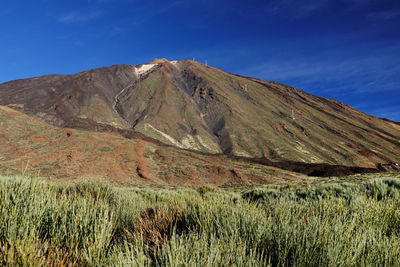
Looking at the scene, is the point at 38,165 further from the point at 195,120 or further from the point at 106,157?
the point at 195,120

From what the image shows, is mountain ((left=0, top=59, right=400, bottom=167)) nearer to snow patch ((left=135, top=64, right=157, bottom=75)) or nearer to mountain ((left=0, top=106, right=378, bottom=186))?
snow patch ((left=135, top=64, right=157, bottom=75))

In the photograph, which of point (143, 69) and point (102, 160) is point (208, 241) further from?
point (143, 69)

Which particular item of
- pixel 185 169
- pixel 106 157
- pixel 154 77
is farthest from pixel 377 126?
pixel 106 157

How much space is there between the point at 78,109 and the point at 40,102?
14998 millimetres

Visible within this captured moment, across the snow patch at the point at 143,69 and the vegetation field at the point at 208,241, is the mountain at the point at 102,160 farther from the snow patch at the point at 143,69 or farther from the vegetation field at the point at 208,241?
the snow patch at the point at 143,69

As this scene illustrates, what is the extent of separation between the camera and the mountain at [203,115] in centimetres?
7112

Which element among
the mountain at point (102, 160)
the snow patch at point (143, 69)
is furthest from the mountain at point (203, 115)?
the mountain at point (102, 160)

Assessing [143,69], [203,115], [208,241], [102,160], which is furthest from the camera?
[143,69]

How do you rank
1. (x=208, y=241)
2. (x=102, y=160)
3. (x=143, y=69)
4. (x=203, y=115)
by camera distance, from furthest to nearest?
(x=143, y=69) < (x=203, y=115) < (x=102, y=160) < (x=208, y=241)

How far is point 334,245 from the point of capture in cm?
227

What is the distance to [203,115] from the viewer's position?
89688 mm

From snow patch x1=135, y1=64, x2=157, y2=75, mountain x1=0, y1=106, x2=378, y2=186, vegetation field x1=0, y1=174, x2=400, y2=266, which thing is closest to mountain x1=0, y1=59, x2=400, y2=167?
snow patch x1=135, y1=64, x2=157, y2=75

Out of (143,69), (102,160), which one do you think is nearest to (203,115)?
(143,69)

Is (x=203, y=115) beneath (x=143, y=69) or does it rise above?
beneath
